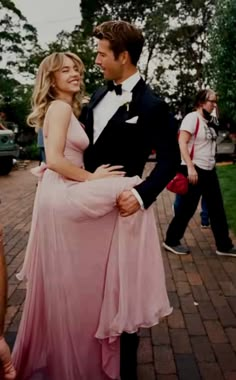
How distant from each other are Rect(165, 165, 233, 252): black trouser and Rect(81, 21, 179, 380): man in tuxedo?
301cm

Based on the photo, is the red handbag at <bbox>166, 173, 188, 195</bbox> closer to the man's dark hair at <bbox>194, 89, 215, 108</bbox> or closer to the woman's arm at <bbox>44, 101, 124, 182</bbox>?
the man's dark hair at <bbox>194, 89, 215, 108</bbox>

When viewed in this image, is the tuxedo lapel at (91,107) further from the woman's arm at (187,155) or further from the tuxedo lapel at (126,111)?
the woman's arm at (187,155)

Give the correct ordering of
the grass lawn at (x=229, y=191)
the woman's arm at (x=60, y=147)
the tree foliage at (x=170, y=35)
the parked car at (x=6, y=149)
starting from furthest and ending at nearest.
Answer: the tree foliage at (x=170, y=35)
the parked car at (x=6, y=149)
the grass lawn at (x=229, y=191)
the woman's arm at (x=60, y=147)

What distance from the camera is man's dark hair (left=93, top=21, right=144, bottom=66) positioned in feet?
7.94

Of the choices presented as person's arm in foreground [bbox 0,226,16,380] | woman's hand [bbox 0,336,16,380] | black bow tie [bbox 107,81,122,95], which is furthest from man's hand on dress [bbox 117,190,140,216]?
woman's hand [bbox 0,336,16,380]

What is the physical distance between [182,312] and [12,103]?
62.7 feet

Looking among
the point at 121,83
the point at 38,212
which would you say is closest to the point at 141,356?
the point at 38,212

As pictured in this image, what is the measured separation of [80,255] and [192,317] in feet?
5.56

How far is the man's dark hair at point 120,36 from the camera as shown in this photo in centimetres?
242

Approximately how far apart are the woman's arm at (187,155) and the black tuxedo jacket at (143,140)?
2.81 meters

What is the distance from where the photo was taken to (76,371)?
2.60m

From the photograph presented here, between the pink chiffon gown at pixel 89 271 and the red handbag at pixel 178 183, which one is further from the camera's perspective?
Result: the red handbag at pixel 178 183

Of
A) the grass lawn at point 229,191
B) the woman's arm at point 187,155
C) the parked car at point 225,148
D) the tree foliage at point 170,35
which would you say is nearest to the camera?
the woman's arm at point 187,155

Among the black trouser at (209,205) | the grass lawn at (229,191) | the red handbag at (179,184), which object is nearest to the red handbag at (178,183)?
the red handbag at (179,184)
